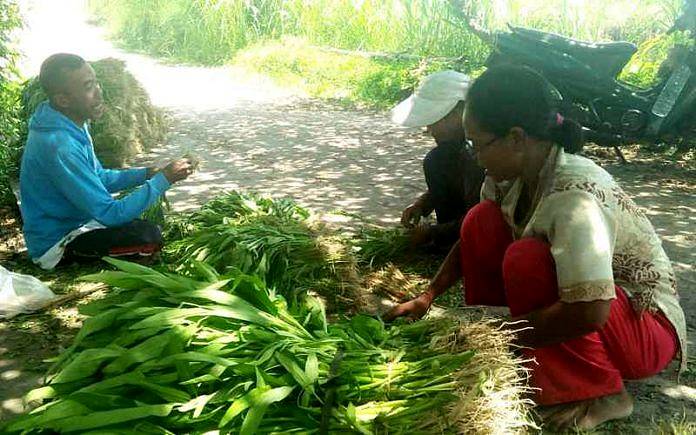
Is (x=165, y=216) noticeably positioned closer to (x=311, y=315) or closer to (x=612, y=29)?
(x=311, y=315)

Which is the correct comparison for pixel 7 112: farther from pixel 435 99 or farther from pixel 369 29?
pixel 369 29

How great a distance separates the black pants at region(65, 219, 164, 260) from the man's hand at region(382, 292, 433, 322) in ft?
5.00

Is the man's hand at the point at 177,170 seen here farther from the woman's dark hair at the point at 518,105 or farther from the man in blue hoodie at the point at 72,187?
the woman's dark hair at the point at 518,105

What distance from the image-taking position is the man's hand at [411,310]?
7.16ft

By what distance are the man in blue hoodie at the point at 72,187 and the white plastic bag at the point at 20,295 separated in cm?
41

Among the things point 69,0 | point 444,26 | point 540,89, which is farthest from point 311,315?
point 69,0

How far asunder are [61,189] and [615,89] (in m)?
4.19

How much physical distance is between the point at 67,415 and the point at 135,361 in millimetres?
200

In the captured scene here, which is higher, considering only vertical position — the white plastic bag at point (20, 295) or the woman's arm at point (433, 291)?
the woman's arm at point (433, 291)

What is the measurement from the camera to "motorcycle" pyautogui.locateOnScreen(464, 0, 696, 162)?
514cm

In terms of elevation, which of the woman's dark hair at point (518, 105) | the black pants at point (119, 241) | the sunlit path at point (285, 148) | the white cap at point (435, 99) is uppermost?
the woman's dark hair at point (518, 105)

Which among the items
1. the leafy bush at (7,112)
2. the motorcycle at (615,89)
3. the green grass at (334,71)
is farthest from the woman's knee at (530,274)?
the green grass at (334,71)

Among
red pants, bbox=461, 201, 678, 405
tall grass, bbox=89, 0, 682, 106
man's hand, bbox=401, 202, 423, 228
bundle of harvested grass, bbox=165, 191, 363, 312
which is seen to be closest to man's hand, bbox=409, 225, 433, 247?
man's hand, bbox=401, 202, 423, 228

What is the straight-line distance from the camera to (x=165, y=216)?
3.96 m
